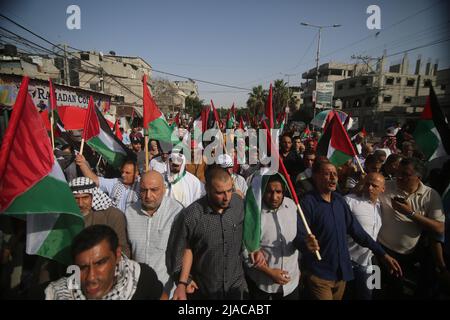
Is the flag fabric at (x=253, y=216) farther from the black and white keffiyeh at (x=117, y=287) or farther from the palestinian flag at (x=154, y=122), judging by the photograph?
the palestinian flag at (x=154, y=122)

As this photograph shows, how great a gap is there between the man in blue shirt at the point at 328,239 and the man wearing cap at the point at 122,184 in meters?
2.10

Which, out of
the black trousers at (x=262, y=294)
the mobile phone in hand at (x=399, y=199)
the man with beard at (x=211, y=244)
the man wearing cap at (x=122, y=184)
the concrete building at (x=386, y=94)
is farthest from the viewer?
the concrete building at (x=386, y=94)

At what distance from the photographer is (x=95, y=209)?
98.4 inches

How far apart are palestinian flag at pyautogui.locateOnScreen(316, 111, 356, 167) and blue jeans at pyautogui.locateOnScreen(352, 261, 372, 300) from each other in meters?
1.50

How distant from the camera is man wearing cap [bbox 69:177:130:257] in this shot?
244 cm

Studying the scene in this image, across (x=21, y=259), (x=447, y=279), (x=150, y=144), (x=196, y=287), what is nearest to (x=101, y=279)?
(x=196, y=287)

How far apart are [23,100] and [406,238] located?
3902mm

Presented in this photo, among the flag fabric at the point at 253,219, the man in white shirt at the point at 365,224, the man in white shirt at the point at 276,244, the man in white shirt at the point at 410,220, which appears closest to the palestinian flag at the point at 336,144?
the man in white shirt at the point at 410,220

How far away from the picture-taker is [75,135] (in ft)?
21.5

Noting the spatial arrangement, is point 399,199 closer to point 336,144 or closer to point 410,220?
point 410,220

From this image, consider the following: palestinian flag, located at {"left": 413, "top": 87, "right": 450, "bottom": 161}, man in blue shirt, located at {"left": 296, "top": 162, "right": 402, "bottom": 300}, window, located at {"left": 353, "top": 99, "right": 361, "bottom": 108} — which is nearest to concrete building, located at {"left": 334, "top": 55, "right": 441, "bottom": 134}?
window, located at {"left": 353, "top": 99, "right": 361, "bottom": 108}

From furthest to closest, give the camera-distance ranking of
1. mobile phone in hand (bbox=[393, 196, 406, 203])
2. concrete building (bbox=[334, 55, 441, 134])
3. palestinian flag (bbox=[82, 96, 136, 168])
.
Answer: concrete building (bbox=[334, 55, 441, 134]) < palestinian flag (bbox=[82, 96, 136, 168]) < mobile phone in hand (bbox=[393, 196, 406, 203])

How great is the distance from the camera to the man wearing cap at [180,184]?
3.65 meters

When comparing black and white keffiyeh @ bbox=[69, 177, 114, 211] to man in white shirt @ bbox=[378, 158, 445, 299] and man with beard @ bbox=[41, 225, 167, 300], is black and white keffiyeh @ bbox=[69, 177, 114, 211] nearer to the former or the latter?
man with beard @ bbox=[41, 225, 167, 300]
